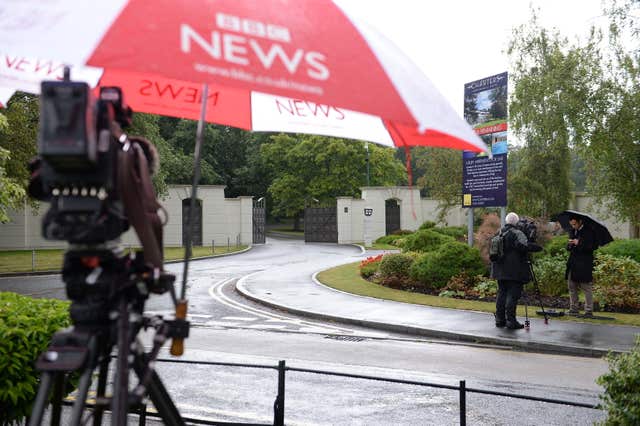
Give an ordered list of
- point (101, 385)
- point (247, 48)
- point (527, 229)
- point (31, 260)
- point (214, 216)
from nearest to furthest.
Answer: point (247, 48), point (101, 385), point (527, 229), point (31, 260), point (214, 216)

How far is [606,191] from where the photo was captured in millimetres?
23375

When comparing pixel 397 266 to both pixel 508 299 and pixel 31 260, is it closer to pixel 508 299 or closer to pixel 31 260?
pixel 508 299

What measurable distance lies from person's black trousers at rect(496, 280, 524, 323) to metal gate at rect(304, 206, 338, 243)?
3514 cm

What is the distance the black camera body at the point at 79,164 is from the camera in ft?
7.75

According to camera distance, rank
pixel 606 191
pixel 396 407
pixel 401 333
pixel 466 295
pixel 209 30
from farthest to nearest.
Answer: pixel 606 191, pixel 466 295, pixel 401 333, pixel 396 407, pixel 209 30

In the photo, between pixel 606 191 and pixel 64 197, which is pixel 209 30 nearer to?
pixel 64 197

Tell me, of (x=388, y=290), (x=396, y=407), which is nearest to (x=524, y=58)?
(x=388, y=290)

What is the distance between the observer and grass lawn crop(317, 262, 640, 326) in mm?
12766

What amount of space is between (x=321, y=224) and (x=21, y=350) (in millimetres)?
43934

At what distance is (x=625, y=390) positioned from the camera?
3961 mm

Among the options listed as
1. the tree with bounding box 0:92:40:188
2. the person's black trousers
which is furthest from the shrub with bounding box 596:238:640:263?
the tree with bounding box 0:92:40:188

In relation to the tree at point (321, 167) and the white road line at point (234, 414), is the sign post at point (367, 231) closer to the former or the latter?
the tree at point (321, 167)

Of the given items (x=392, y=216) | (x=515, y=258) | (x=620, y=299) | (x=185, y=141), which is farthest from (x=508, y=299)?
(x=185, y=141)

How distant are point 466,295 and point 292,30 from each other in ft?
47.8
